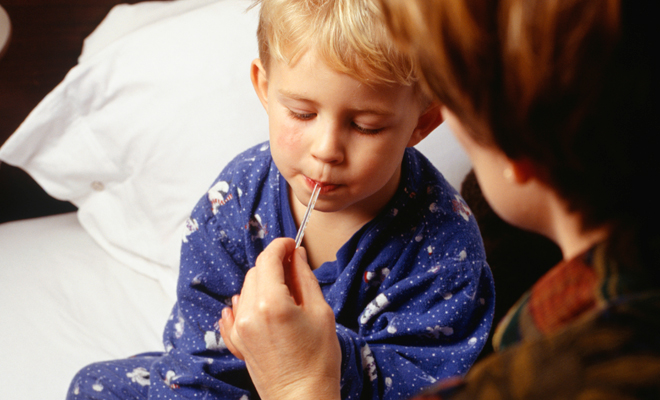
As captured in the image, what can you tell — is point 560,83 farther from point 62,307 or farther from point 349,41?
point 62,307

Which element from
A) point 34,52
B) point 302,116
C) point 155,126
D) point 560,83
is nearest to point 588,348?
point 560,83

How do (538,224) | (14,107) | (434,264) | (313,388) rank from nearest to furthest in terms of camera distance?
(538,224) → (313,388) → (434,264) → (14,107)

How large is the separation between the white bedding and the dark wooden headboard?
0.15 metres

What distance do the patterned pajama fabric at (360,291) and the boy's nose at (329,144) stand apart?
0.20 meters

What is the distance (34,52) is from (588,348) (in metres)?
1.46

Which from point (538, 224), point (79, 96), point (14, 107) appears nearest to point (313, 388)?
point (538, 224)

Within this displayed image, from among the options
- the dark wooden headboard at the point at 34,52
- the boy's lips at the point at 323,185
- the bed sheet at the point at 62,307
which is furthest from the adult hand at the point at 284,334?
the dark wooden headboard at the point at 34,52

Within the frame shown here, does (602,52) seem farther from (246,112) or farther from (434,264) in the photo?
(246,112)

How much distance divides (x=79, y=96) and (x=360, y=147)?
0.80 metres

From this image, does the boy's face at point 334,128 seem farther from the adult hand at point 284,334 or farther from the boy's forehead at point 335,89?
the adult hand at point 284,334

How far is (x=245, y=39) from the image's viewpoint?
48.7 inches

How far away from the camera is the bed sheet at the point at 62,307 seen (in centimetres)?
105

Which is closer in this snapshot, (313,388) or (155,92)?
(313,388)

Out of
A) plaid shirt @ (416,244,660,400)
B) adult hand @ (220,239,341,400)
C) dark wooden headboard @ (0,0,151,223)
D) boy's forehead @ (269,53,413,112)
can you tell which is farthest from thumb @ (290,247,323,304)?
dark wooden headboard @ (0,0,151,223)
